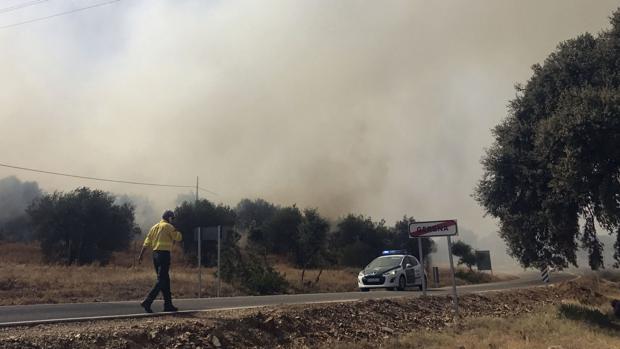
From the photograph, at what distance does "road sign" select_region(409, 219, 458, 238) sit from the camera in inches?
464

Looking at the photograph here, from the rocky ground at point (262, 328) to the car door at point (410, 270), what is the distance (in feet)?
19.8

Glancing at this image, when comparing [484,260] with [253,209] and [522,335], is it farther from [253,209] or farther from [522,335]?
[253,209]

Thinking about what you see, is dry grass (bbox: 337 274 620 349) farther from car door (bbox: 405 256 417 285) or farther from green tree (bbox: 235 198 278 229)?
green tree (bbox: 235 198 278 229)

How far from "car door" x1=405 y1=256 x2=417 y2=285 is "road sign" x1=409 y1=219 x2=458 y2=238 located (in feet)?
27.8

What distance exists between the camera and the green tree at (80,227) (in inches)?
2057

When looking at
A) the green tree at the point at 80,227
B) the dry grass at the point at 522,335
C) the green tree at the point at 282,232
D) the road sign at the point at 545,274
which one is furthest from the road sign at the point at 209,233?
the green tree at the point at 282,232

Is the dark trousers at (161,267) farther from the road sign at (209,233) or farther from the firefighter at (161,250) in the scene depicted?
the road sign at (209,233)

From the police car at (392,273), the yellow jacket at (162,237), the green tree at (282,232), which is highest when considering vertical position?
the green tree at (282,232)

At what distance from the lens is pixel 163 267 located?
9.21 m

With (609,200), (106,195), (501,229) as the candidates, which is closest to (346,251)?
(106,195)

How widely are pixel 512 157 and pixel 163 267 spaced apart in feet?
41.1

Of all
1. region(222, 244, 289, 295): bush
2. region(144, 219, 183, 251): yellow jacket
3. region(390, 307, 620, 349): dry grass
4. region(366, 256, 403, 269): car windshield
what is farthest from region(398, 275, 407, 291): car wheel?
region(144, 219, 183, 251): yellow jacket

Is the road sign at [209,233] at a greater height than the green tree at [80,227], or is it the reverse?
the green tree at [80,227]

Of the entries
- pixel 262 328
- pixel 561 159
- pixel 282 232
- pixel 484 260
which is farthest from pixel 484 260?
pixel 262 328
